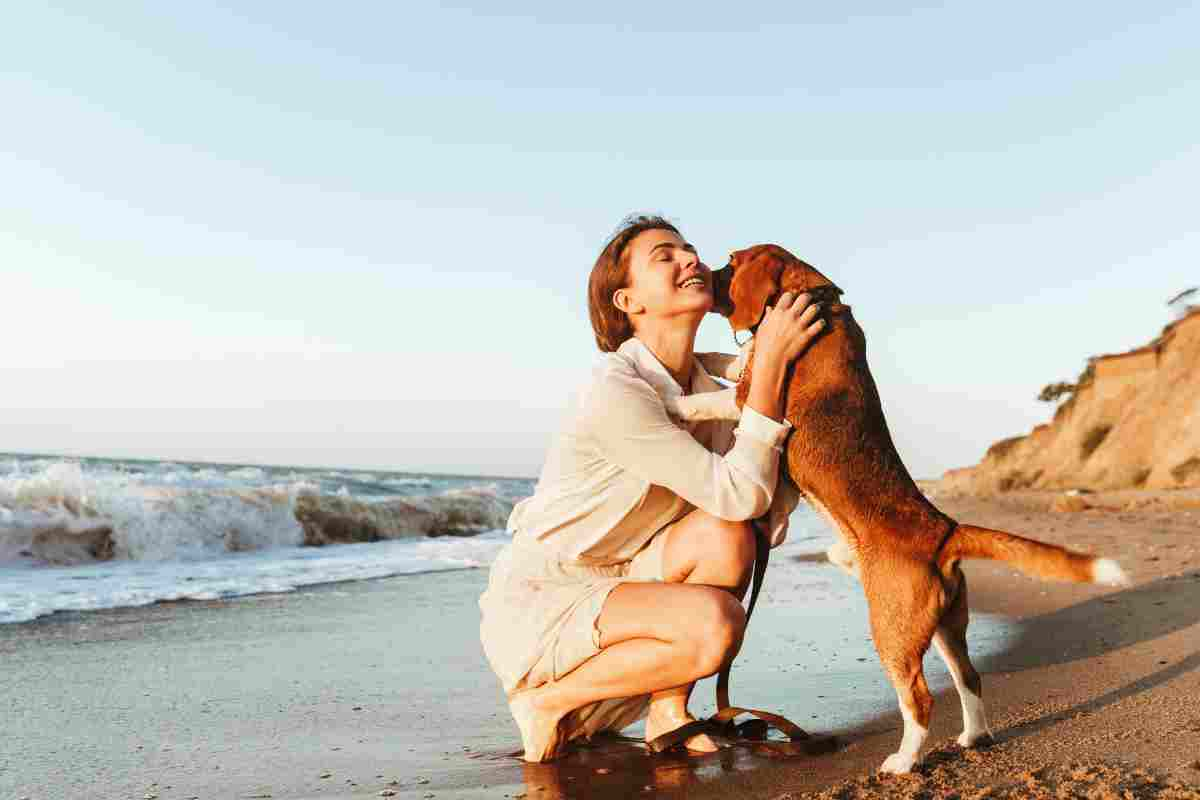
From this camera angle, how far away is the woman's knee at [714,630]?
9.74 ft


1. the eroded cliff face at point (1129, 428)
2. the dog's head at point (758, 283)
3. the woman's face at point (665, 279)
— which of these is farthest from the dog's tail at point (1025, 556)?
the eroded cliff face at point (1129, 428)

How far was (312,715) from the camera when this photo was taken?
405 cm

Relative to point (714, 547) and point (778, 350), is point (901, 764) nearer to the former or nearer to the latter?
point (714, 547)

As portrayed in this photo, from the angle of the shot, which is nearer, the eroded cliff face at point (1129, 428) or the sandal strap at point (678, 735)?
the sandal strap at point (678, 735)

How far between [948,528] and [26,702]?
4.04 metres

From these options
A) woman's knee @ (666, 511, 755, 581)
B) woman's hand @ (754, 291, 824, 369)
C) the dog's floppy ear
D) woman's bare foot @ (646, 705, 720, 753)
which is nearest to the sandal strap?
woman's bare foot @ (646, 705, 720, 753)

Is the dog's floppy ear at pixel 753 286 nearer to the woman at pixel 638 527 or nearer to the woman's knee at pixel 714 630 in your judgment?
the woman at pixel 638 527

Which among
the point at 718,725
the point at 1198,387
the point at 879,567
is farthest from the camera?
Result: the point at 1198,387

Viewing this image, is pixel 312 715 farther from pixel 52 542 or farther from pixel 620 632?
pixel 52 542

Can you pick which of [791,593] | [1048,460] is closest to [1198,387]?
[1048,460]

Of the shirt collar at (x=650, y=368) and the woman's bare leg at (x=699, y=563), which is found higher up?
the shirt collar at (x=650, y=368)

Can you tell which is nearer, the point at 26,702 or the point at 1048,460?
the point at 26,702

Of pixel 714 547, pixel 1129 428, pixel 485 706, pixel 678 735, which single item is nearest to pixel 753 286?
pixel 714 547

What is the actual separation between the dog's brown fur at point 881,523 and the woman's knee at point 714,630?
1.25 ft
